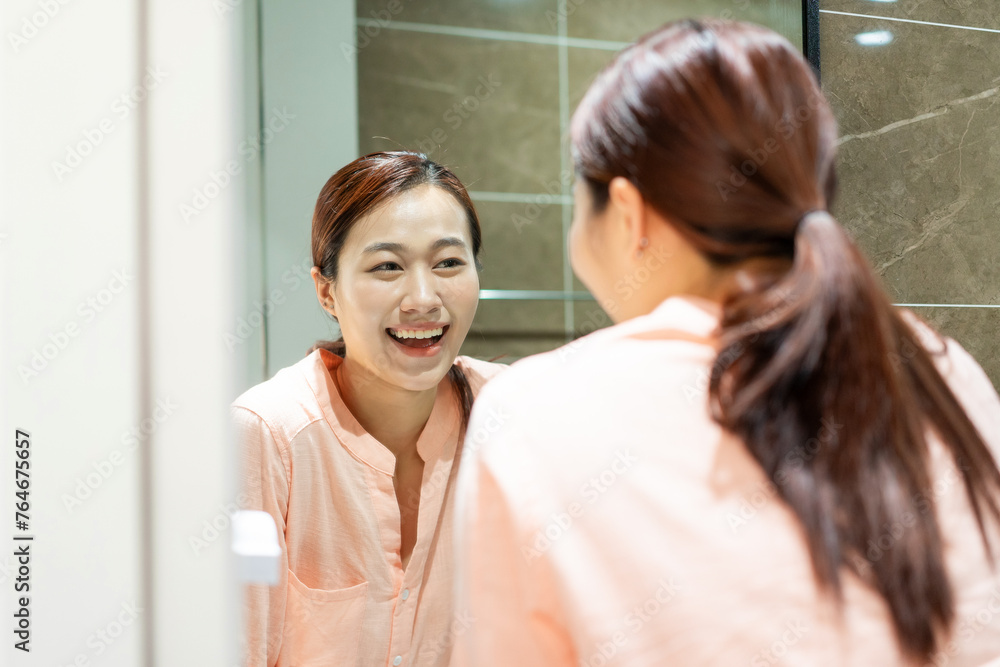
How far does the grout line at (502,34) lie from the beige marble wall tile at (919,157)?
1.68 ft

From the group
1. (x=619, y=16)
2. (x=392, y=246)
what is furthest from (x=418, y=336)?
(x=619, y=16)

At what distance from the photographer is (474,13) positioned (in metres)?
1.46

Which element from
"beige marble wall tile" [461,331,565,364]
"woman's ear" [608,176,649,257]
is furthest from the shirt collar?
"woman's ear" [608,176,649,257]

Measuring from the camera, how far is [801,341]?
39 centimetres

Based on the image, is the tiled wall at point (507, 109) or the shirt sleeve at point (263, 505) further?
the tiled wall at point (507, 109)

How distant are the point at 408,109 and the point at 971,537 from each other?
45.8 inches

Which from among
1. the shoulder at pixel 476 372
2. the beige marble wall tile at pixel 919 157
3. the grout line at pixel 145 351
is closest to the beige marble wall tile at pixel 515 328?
the shoulder at pixel 476 372

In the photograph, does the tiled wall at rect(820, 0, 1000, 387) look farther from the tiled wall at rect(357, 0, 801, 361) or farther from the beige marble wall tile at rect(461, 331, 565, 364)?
the beige marble wall tile at rect(461, 331, 565, 364)

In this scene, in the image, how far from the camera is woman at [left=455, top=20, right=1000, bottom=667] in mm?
372

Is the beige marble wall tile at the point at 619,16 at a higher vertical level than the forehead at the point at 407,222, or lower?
higher

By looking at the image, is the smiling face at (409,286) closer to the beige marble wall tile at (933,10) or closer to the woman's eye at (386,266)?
the woman's eye at (386,266)

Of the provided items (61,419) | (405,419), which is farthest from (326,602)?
(61,419)

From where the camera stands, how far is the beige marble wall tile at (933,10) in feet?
3.39

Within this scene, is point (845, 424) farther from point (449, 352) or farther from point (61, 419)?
point (449, 352)
